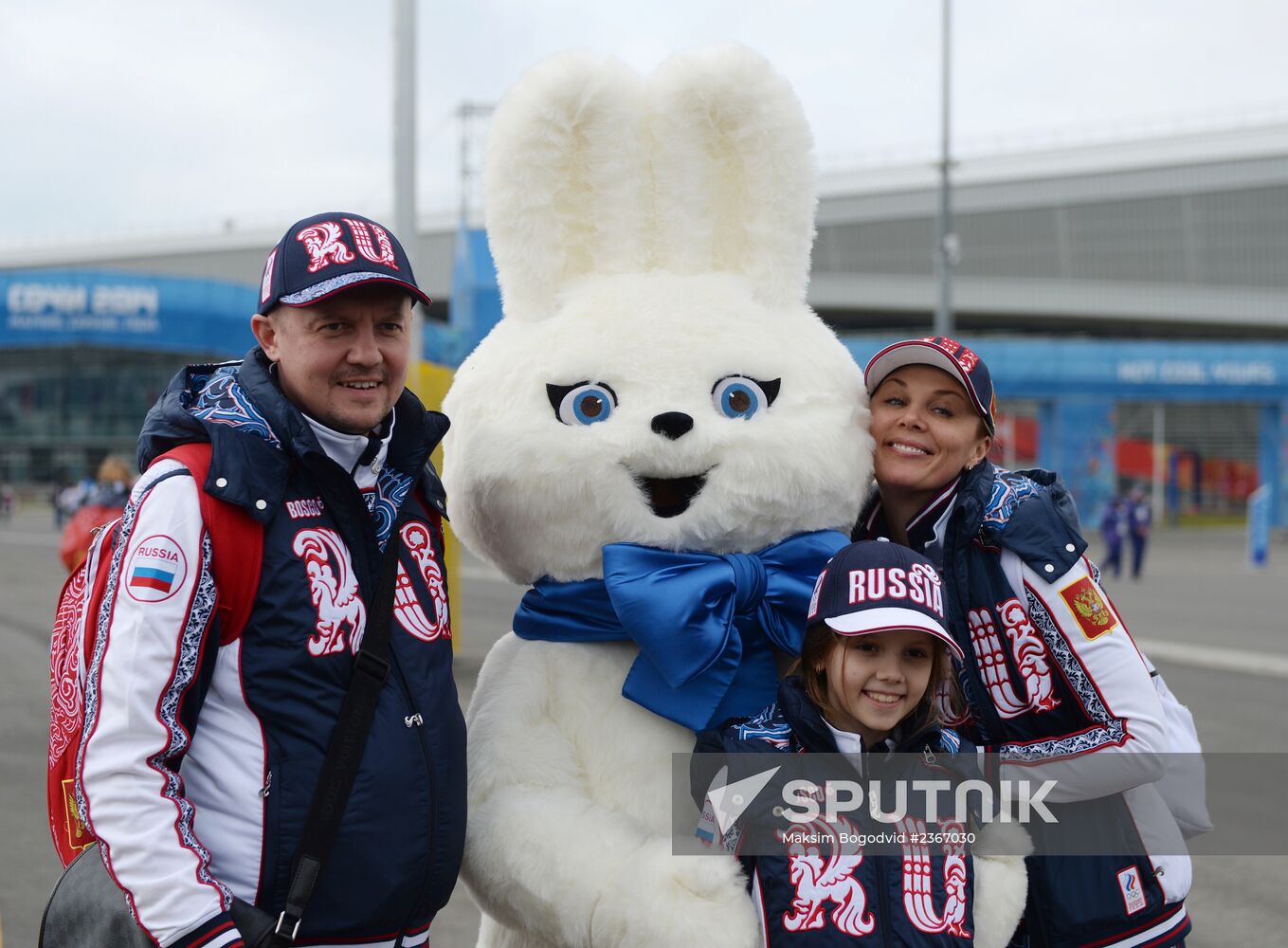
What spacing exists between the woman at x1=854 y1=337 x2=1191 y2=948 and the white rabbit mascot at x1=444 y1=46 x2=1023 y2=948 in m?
0.34

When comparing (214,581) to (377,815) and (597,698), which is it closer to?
(377,815)

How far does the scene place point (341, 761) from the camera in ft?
6.48

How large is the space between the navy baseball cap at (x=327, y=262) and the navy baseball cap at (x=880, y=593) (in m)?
1.00

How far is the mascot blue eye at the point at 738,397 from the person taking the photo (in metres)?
2.61

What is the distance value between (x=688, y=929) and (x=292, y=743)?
0.84 metres

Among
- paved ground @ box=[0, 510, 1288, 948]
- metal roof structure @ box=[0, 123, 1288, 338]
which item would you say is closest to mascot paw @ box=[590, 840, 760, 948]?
paved ground @ box=[0, 510, 1288, 948]

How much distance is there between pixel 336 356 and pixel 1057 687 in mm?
1591

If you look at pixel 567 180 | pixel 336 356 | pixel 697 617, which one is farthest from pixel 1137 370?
pixel 336 356

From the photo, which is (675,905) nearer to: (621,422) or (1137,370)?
(621,422)

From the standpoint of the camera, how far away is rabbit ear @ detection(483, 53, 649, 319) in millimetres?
2850

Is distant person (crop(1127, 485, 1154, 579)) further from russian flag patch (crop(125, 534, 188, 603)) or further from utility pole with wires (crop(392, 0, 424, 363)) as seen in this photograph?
russian flag patch (crop(125, 534, 188, 603))

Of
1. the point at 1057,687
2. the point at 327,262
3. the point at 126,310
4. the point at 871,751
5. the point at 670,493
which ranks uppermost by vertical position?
the point at 126,310

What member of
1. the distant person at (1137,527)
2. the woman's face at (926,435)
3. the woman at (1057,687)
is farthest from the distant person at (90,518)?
the distant person at (1137,527)

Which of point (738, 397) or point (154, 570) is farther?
point (738, 397)
